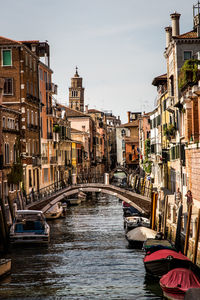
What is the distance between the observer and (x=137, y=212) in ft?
127

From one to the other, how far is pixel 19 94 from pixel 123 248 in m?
16.4

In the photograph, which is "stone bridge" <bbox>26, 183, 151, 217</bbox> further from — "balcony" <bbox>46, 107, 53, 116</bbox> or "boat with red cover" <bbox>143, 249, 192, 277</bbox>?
"boat with red cover" <bbox>143, 249, 192, 277</bbox>

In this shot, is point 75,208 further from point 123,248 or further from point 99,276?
point 99,276

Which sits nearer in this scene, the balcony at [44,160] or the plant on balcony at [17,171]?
the plant on balcony at [17,171]

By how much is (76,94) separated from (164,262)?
99864 millimetres

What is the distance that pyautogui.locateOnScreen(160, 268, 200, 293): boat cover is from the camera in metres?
16.7

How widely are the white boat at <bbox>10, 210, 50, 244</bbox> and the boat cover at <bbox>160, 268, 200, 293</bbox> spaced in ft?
37.1

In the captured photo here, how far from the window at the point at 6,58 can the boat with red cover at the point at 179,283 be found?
25.6 metres

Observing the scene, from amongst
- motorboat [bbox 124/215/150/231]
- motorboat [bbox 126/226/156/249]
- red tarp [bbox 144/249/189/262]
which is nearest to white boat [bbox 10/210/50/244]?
motorboat [bbox 126/226/156/249]

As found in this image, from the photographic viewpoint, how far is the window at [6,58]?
131 ft

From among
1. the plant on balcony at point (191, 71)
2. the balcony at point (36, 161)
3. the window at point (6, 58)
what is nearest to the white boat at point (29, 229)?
the plant on balcony at point (191, 71)

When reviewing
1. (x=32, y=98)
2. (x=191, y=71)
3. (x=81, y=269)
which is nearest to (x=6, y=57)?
(x=32, y=98)

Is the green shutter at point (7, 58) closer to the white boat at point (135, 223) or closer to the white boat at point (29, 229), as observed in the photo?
the white boat at point (29, 229)

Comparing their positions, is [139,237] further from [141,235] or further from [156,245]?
[156,245]
